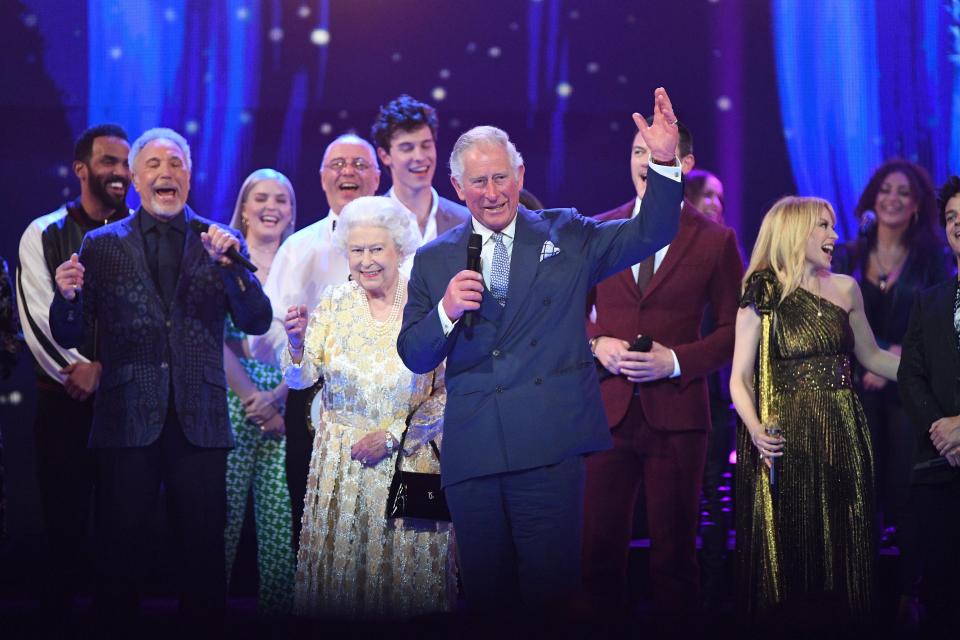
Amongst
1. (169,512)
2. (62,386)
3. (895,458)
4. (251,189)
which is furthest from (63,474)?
(895,458)

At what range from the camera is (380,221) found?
11.7 feet

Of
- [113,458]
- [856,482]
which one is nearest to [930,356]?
[856,482]

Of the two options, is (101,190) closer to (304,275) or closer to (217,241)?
(304,275)

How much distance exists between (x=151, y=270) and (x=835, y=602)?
8.66ft

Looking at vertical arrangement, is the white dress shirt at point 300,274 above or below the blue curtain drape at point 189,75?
below

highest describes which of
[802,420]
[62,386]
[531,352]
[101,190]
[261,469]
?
[101,190]

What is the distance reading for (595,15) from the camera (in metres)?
5.63

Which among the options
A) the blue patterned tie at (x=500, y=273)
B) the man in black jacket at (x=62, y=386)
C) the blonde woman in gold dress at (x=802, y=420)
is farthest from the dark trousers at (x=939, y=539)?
the man in black jacket at (x=62, y=386)

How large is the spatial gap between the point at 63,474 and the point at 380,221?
1637mm

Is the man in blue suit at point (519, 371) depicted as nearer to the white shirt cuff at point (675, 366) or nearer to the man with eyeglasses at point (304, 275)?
the white shirt cuff at point (675, 366)

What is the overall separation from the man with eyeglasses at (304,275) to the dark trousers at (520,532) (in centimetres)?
144

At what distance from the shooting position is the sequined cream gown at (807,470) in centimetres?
361

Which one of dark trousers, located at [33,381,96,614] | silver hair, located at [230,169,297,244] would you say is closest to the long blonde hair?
silver hair, located at [230,169,297,244]

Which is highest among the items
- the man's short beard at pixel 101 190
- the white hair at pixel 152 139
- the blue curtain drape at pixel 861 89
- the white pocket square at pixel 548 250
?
the blue curtain drape at pixel 861 89
